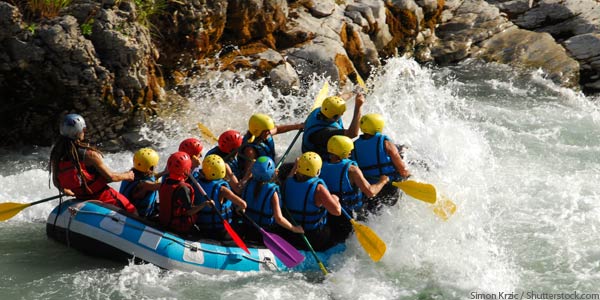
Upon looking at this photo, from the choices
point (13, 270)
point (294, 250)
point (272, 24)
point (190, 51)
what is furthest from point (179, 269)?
point (272, 24)

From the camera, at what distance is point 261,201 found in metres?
6.51

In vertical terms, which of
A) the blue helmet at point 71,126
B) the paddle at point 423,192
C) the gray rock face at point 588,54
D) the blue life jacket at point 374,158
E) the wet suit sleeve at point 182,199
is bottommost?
the gray rock face at point 588,54

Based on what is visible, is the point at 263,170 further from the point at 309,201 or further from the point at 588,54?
the point at 588,54

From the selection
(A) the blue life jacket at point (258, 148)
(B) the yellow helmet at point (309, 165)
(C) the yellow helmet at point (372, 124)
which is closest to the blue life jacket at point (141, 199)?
(A) the blue life jacket at point (258, 148)

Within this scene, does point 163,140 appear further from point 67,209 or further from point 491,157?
point 491,157

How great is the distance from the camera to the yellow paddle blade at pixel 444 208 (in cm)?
744

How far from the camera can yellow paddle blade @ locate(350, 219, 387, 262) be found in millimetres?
6633

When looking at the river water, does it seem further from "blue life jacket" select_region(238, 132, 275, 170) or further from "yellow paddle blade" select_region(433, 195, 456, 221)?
"blue life jacket" select_region(238, 132, 275, 170)

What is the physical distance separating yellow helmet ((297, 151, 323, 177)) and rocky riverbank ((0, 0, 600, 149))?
401cm

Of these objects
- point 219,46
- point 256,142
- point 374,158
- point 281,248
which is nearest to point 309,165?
point 281,248

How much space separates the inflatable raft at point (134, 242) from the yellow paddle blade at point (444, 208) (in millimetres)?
2034

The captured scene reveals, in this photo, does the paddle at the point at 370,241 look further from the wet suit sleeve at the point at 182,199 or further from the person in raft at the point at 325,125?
the wet suit sleeve at the point at 182,199

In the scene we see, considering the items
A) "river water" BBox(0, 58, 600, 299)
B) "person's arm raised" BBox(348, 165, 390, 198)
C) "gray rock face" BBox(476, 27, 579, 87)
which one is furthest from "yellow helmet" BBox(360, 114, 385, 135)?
"gray rock face" BBox(476, 27, 579, 87)

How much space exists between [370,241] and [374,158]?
986 millimetres
